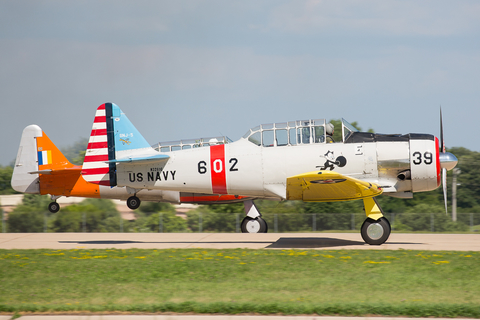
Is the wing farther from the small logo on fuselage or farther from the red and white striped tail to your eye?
the red and white striped tail

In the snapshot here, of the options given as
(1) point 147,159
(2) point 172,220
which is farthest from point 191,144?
(2) point 172,220

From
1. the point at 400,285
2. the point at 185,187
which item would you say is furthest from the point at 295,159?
the point at 400,285

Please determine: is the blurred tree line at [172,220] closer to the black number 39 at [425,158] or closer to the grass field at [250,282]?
the black number 39 at [425,158]

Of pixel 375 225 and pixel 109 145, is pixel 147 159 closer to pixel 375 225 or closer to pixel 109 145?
pixel 109 145

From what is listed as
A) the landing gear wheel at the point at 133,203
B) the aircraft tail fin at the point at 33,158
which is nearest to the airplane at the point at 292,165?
the landing gear wheel at the point at 133,203

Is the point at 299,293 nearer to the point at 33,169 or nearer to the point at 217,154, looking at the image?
the point at 217,154

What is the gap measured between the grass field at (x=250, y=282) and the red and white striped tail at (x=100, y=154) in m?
4.21

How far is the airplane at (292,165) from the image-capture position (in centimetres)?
1380

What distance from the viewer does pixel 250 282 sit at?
923 cm

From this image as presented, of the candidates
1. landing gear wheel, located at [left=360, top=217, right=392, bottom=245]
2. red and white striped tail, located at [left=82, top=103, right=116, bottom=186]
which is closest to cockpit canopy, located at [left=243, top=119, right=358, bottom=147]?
landing gear wheel, located at [left=360, top=217, right=392, bottom=245]

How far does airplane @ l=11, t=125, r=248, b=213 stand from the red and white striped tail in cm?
401

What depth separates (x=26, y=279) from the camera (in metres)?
9.77

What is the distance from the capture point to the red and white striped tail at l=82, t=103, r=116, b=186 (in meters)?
16.1

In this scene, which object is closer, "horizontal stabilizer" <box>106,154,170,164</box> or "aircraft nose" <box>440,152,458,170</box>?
"aircraft nose" <box>440,152,458,170</box>
